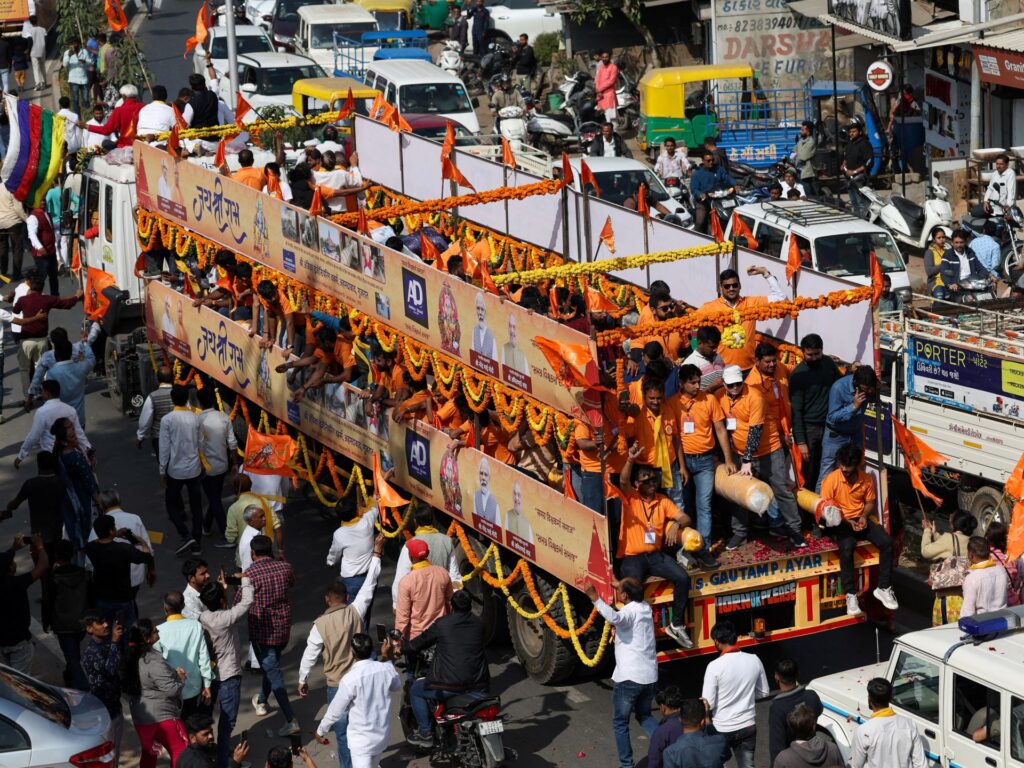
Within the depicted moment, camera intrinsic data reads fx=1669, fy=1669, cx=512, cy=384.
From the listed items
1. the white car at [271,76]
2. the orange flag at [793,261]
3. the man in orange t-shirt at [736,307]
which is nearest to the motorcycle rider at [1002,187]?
the orange flag at [793,261]

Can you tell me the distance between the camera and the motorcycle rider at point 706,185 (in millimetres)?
24391

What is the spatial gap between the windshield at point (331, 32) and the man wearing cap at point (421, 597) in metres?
26.6

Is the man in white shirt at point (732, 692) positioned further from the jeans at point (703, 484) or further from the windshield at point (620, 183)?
the windshield at point (620, 183)

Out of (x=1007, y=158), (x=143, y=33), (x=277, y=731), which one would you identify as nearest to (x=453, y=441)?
(x=277, y=731)

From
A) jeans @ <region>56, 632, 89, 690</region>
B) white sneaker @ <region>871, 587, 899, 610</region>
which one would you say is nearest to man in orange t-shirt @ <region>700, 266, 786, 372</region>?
white sneaker @ <region>871, 587, 899, 610</region>

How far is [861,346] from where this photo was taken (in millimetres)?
12773

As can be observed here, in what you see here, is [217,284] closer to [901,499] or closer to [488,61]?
[901,499]

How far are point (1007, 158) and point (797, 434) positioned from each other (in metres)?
12.6

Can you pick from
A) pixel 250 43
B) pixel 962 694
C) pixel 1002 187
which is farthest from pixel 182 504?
pixel 250 43

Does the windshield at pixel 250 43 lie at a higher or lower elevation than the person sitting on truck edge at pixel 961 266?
higher

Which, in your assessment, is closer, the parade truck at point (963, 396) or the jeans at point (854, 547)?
the jeans at point (854, 547)

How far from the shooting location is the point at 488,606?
12875 mm

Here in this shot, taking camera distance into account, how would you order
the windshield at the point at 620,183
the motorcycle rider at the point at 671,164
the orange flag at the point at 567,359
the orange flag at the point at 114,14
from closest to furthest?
the orange flag at the point at 567,359, the windshield at the point at 620,183, the orange flag at the point at 114,14, the motorcycle rider at the point at 671,164

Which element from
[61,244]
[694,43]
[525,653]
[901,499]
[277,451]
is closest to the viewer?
[525,653]
